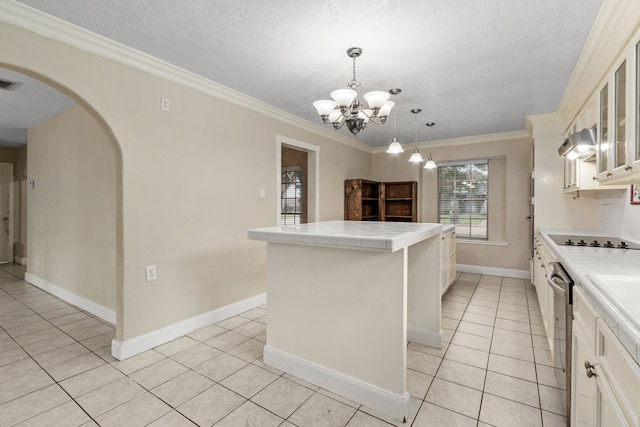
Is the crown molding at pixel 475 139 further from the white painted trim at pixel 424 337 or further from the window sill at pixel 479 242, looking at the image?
the white painted trim at pixel 424 337

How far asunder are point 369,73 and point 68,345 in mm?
3554

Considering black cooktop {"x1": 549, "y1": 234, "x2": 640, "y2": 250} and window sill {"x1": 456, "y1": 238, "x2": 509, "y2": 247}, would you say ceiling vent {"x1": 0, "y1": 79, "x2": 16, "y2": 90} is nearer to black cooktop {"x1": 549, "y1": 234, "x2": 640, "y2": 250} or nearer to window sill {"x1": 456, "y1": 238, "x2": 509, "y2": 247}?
black cooktop {"x1": 549, "y1": 234, "x2": 640, "y2": 250}

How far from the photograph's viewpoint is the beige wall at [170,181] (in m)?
2.27

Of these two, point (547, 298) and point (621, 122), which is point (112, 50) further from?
point (547, 298)

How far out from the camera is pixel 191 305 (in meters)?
2.94

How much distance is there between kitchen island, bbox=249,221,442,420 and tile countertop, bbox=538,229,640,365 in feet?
2.67

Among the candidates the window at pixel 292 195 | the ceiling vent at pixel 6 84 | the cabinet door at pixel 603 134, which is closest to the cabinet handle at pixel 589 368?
the cabinet door at pixel 603 134

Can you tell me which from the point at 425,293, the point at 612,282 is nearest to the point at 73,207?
the point at 425,293

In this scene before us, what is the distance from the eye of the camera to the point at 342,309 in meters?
1.96

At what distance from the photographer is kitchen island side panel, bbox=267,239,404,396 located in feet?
5.83

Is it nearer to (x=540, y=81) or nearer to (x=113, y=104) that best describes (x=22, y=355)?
(x=113, y=104)

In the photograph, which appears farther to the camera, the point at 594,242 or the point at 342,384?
the point at 594,242

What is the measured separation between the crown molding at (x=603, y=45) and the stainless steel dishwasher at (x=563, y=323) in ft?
4.68

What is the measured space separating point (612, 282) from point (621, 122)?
114 cm
